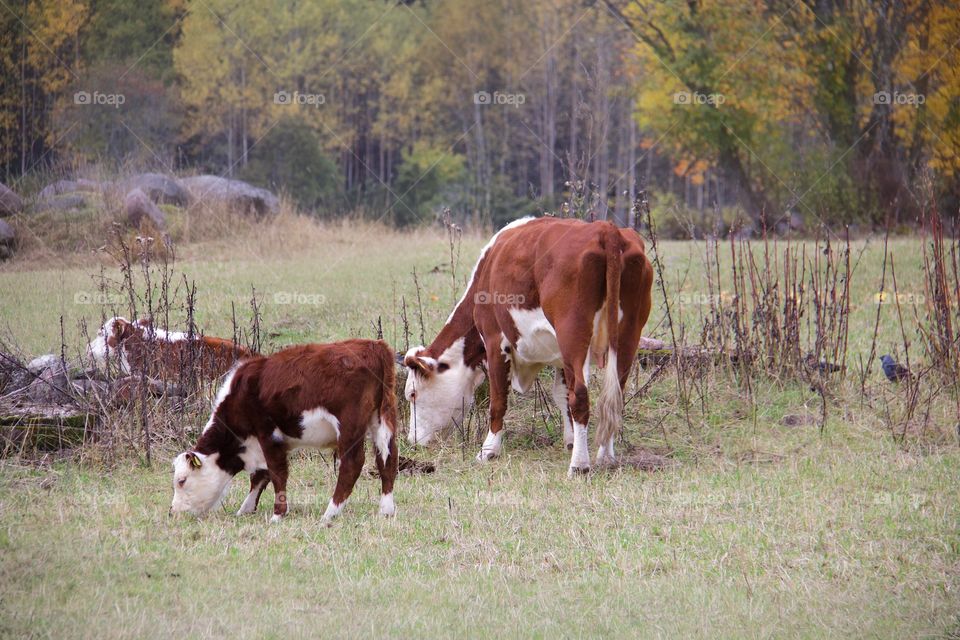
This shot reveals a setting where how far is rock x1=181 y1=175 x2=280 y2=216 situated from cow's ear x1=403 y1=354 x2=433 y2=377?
1351 centimetres

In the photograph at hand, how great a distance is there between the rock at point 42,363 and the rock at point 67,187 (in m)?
10.5

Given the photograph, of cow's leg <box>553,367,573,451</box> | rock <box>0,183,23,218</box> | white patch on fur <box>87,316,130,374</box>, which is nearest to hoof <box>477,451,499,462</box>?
cow's leg <box>553,367,573,451</box>

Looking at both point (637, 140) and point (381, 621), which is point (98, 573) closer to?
point (381, 621)

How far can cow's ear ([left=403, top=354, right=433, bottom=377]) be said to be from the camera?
29.3 feet

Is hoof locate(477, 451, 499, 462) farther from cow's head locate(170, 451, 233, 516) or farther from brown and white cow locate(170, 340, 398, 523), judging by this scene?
cow's head locate(170, 451, 233, 516)

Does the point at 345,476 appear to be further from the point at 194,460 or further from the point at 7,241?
the point at 7,241

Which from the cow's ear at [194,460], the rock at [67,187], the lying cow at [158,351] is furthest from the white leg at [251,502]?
the rock at [67,187]

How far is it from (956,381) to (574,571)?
5115 millimetres

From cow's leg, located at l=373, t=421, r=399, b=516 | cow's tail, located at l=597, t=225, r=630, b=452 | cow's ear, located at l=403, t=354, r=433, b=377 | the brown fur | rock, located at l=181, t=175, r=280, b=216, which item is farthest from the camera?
rock, located at l=181, t=175, r=280, b=216

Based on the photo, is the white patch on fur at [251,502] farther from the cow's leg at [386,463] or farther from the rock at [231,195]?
the rock at [231,195]

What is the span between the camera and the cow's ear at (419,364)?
29.3ft

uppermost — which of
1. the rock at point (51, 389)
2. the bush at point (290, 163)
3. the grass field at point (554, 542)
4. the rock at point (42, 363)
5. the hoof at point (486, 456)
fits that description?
the bush at point (290, 163)

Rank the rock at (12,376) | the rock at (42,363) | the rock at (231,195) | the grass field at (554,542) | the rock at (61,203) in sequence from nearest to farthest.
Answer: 1. the grass field at (554,542)
2. the rock at (12,376)
3. the rock at (42,363)
4. the rock at (61,203)
5. the rock at (231,195)

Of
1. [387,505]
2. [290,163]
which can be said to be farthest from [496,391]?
[290,163]
